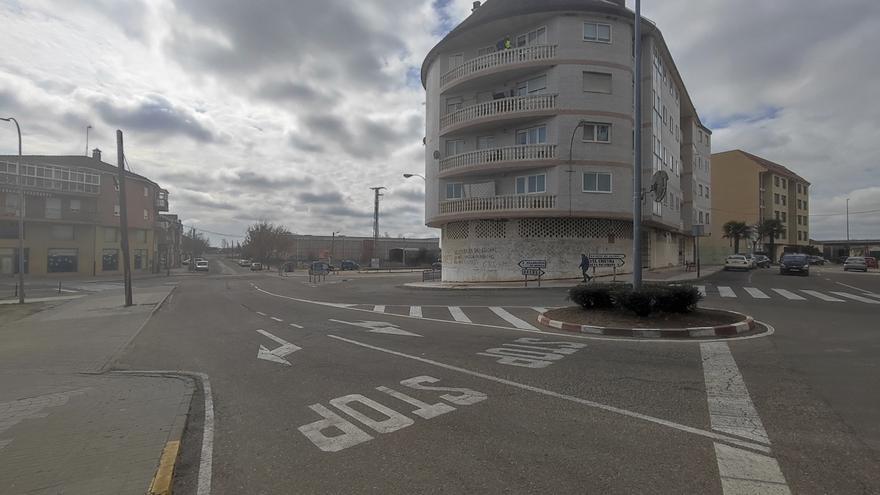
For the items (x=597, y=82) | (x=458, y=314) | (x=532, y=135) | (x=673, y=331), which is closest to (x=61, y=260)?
(x=532, y=135)

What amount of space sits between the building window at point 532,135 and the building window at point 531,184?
2.04 m

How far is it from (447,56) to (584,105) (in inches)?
406

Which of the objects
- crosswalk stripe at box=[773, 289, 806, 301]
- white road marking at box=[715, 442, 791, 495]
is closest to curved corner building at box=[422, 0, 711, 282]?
crosswalk stripe at box=[773, 289, 806, 301]

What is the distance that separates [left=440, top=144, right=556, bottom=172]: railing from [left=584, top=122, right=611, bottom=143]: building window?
2.04 m

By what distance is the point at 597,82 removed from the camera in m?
26.7

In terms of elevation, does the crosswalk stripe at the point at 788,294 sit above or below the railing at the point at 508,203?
below

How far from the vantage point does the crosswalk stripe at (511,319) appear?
40.0 feet

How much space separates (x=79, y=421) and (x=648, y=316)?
1057 cm

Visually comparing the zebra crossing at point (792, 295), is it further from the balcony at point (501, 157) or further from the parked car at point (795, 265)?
the parked car at point (795, 265)

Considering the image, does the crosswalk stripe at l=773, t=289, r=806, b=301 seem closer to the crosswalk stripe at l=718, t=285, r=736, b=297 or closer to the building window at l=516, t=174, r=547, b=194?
the crosswalk stripe at l=718, t=285, r=736, b=297

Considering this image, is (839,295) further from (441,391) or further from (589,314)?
(441,391)

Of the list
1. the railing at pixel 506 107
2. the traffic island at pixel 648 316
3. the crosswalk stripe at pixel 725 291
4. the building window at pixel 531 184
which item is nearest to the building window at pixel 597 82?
the railing at pixel 506 107

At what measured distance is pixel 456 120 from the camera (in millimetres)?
29609

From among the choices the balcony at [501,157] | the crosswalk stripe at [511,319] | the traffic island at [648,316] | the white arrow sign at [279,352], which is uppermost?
the balcony at [501,157]
